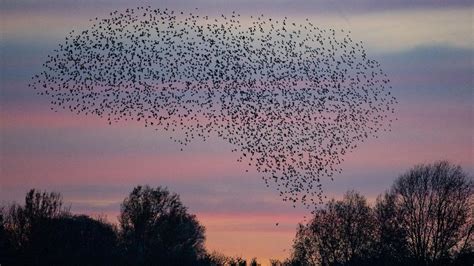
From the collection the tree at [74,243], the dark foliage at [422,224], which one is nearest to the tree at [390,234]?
the dark foliage at [422,224]

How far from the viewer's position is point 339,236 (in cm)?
14500

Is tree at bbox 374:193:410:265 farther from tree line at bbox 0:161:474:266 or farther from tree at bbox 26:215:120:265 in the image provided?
tree at bbox 26:215:120:265

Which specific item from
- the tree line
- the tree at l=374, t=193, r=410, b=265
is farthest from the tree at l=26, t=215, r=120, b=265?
the tree at l=374, t=193, r=410, b=265

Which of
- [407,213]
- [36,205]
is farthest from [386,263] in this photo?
[36,205]

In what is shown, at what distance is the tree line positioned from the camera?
4734 inches

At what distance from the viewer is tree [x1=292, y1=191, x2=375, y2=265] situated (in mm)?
140375

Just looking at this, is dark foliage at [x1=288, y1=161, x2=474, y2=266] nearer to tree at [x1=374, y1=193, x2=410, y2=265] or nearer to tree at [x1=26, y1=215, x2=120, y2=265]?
tree at [x1=374, y1=193, x2=410, y2=265]

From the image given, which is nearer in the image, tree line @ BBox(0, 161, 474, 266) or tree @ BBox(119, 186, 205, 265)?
tree line @ BBox(0, 161, 474, 266)

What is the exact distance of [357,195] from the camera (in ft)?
472

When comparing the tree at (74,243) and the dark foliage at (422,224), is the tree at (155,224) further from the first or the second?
the dark foliage at (422,224)

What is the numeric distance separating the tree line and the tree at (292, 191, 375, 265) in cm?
13

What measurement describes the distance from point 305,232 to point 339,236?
8.04 metres

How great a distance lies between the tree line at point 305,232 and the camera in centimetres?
12025

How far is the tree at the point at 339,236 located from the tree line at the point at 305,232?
133 mm
